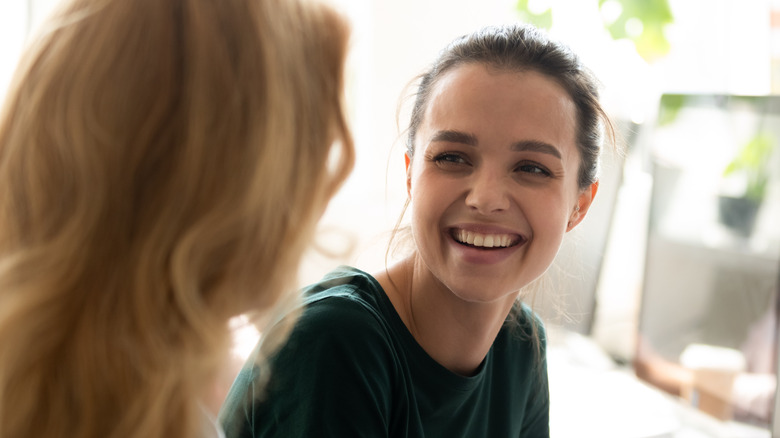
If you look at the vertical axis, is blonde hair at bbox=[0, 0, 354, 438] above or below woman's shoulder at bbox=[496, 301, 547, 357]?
above

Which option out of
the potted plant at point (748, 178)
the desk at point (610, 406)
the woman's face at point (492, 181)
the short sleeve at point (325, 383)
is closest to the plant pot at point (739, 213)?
the potted plant at point (748, 178)

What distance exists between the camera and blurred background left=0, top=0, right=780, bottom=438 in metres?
1.44

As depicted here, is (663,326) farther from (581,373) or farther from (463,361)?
(463,361)

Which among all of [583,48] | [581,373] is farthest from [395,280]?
[583,48]

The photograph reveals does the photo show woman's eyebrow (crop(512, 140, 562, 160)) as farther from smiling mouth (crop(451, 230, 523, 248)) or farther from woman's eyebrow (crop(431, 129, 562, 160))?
smiling mouth (crop(451, 230, 523, 248))

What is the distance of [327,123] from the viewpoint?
59 centimetres

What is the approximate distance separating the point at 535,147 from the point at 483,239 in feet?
0.45

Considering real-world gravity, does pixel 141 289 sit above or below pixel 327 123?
below

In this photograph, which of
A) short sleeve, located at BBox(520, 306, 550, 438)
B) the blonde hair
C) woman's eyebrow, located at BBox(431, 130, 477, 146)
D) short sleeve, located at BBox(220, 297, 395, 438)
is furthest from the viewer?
short sleeve, located at BBox(520, 306, 550, 438)

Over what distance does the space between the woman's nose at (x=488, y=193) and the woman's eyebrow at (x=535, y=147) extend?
0.14ft

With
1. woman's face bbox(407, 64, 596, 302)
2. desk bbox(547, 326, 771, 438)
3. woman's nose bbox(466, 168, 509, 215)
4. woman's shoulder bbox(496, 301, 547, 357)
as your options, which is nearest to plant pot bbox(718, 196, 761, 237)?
desk bbox(547, 326, 771, 438)

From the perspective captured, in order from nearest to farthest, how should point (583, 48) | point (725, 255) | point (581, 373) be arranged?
point (725, 255)
point (581, 373)
point (583, 48)

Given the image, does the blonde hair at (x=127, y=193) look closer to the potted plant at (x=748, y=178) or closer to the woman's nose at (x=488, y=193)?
the woman's nose at (x=488, y=193)

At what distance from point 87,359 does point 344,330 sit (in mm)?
398
